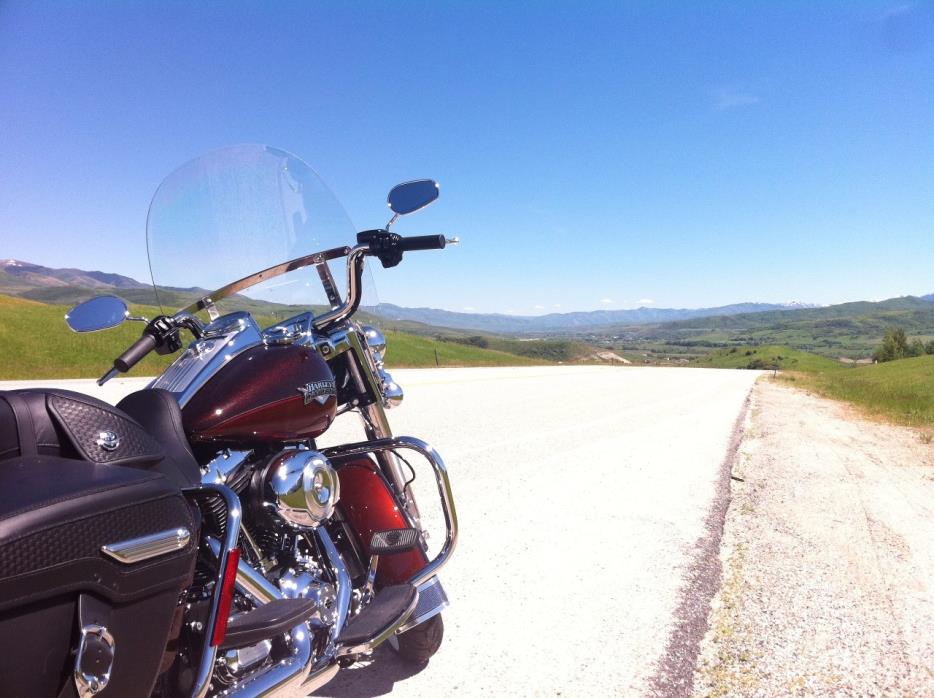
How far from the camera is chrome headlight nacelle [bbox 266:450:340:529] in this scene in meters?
1.78

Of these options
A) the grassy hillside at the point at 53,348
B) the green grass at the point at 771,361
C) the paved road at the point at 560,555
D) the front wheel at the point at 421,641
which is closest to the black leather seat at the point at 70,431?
the front wheel at the point at 421,641

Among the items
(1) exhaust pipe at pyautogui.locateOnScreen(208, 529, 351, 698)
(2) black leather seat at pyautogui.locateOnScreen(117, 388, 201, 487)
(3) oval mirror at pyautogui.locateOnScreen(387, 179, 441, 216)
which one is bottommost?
(1) exhaust pipe at pyautogui.locateOnScreen(208, 529, 351, 698)

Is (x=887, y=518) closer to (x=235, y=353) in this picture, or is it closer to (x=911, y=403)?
(x=235, y=353)

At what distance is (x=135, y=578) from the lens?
3.93 ft

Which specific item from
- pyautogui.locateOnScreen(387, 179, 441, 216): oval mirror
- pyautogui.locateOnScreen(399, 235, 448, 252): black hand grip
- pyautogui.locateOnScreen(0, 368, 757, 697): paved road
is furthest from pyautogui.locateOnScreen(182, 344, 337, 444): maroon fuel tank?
pyautogui.locateOnScreen(0, 368, 757, 697): paved road

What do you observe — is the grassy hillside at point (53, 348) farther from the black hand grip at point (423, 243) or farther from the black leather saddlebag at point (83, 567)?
the black leather saddlebag at point (83, 567)

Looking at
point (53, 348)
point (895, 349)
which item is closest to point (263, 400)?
point (53, 348)

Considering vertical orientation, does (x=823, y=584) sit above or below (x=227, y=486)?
below

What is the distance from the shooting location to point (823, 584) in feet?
12.0

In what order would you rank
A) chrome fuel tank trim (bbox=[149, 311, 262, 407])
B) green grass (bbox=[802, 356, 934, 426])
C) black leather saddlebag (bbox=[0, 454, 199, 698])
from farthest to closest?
1. green grass (bbox=[802, 356, 934, 426])
2. chrome fuel tank trim (bbox=[149, 311, 262, 407])
3. black leather saddlebag (bbox=[0, 454, 199, 698])

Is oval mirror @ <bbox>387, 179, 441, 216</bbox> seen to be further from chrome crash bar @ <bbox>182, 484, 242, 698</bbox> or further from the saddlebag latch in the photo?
the saddlebag latch

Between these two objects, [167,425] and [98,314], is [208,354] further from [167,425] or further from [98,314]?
[98,314]

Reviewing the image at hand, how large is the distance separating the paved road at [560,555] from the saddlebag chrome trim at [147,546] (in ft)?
5.37

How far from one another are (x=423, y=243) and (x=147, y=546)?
1579mm
